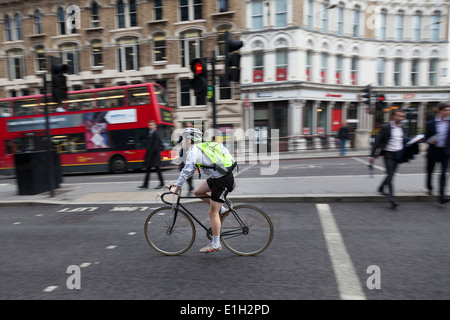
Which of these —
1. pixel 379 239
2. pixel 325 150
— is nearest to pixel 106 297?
pixel 379 239

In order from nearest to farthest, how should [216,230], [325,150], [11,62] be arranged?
[216,230], [325,150], [11,62]

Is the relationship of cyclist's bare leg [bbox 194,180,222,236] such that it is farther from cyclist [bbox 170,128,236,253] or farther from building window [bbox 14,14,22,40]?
building window [bbox 14,14,22,40]

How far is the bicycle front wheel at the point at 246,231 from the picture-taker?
4.06 metres

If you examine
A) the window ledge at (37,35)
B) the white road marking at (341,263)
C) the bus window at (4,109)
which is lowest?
the white road marking at (341,263)

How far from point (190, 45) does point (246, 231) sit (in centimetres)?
2270

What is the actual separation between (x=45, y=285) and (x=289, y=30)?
914 inches

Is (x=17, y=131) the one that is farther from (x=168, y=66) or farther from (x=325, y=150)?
(x=325, y=150)

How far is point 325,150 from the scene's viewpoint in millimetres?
21344

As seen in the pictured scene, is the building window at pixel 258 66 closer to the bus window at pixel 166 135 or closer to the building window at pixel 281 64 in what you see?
the building window at pixel 281 64

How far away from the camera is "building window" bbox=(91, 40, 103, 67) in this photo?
2534 centimetres

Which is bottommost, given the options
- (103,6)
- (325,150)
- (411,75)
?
(325,150)

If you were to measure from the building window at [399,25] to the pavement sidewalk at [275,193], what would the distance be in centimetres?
2269

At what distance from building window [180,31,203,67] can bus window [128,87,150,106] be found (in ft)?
35.9

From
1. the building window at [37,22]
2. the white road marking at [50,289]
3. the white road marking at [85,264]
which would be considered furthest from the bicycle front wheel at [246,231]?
the building window at [37,22]
